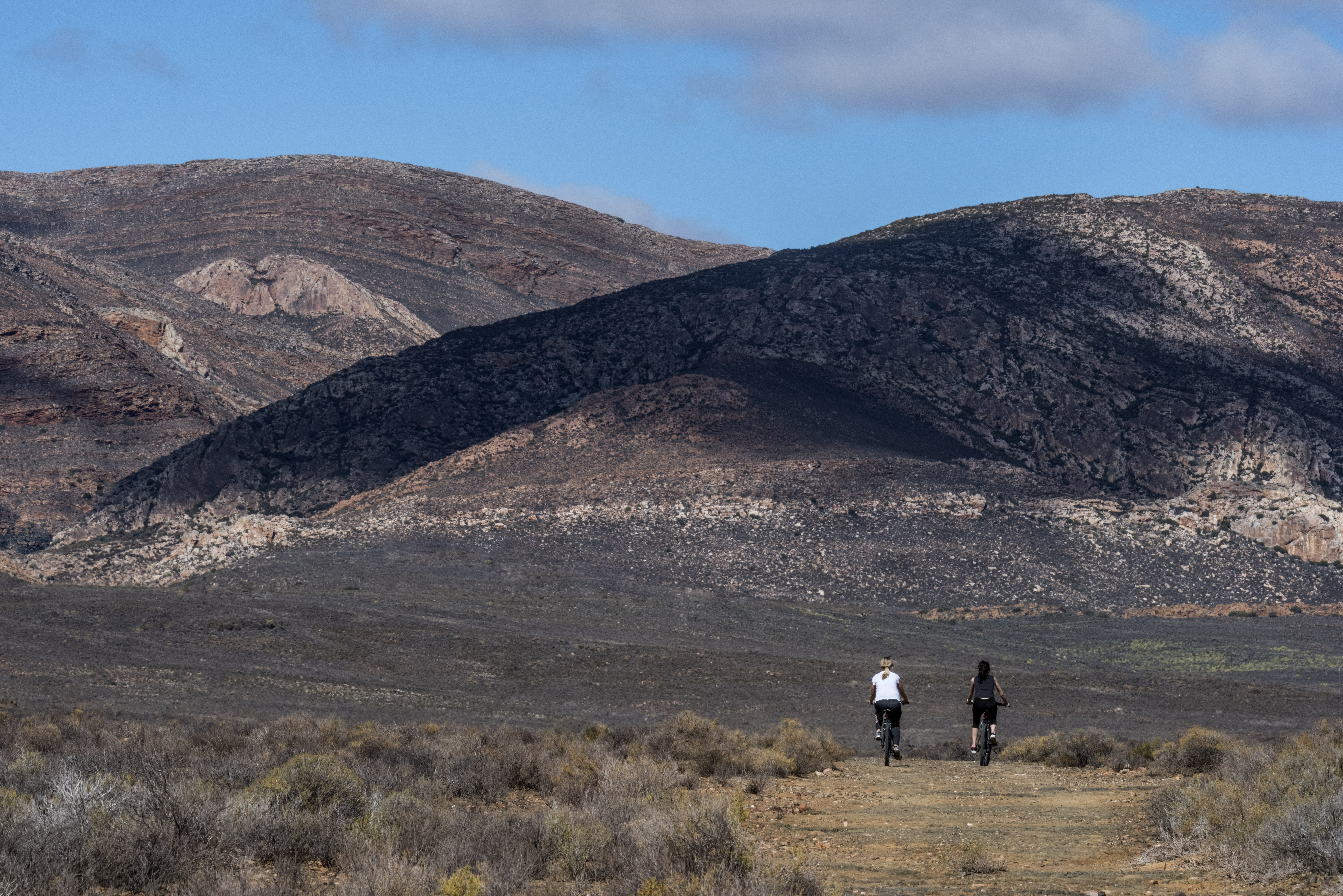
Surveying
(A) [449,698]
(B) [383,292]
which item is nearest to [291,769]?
(A) [449,698]

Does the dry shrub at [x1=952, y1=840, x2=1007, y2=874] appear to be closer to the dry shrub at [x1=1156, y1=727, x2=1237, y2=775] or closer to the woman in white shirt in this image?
the woman in white shirt

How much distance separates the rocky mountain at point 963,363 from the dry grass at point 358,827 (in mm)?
43722

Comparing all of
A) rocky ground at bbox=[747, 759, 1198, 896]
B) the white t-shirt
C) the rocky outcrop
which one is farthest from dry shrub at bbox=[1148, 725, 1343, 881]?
the rocky outcrop

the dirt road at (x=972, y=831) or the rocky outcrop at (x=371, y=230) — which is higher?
the rocky outcrop at (x=371, y=230)

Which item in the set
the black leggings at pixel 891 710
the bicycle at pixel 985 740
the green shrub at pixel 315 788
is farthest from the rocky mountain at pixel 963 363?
the green shrub at pixel 315 788

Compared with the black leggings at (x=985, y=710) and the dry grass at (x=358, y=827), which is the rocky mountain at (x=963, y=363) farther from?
the dry grass at (x=358, y=827)

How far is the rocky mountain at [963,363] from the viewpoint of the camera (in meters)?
59.0

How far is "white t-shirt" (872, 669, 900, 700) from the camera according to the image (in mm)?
15984

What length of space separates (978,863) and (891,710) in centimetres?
728

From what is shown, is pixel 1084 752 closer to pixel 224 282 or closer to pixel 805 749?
pixel 805 749

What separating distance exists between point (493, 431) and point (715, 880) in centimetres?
5390

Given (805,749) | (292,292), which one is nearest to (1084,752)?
(805,749)

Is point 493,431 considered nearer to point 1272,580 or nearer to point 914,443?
point 914,443

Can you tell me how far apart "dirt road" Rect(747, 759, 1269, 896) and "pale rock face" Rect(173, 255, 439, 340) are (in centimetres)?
9377
